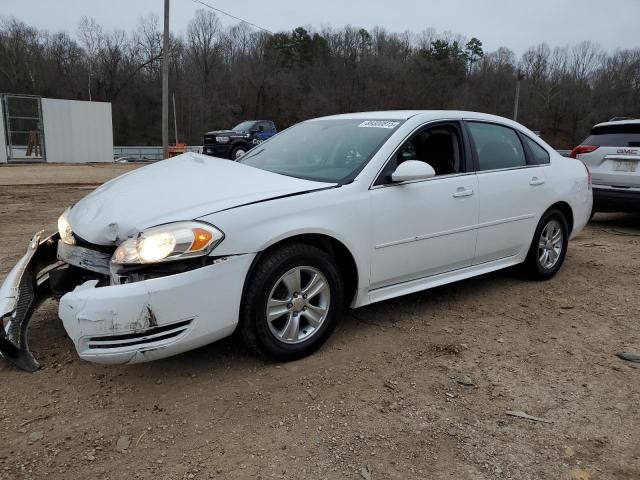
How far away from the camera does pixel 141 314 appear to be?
8.39ft

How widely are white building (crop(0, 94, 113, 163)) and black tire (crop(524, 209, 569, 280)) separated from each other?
21.2 meters

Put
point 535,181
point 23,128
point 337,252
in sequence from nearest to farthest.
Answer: point 337,252 → point 535,181 → point 23,128

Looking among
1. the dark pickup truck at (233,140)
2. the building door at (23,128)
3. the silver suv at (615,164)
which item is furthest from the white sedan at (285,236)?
the building door at (23,128)

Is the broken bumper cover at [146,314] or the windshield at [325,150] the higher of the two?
the windshield at [325,150]

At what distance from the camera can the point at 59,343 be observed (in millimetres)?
3359

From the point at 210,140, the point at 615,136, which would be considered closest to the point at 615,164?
the point at 615,136

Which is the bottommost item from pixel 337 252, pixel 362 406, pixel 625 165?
pixel 362 406

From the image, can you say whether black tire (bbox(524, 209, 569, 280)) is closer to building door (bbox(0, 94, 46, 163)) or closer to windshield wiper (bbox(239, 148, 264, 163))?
windshield wiper (bbox(239, 148, 264, 163))

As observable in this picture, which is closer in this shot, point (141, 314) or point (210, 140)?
point (141, 314)

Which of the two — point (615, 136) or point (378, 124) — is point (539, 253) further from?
point (615, 136)

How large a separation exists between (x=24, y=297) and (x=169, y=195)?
112 centimetres

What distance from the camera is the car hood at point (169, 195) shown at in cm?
283

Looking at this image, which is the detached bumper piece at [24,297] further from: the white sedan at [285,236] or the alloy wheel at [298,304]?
the alloy wheel at [298,304]

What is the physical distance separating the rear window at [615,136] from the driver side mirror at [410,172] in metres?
5.14
